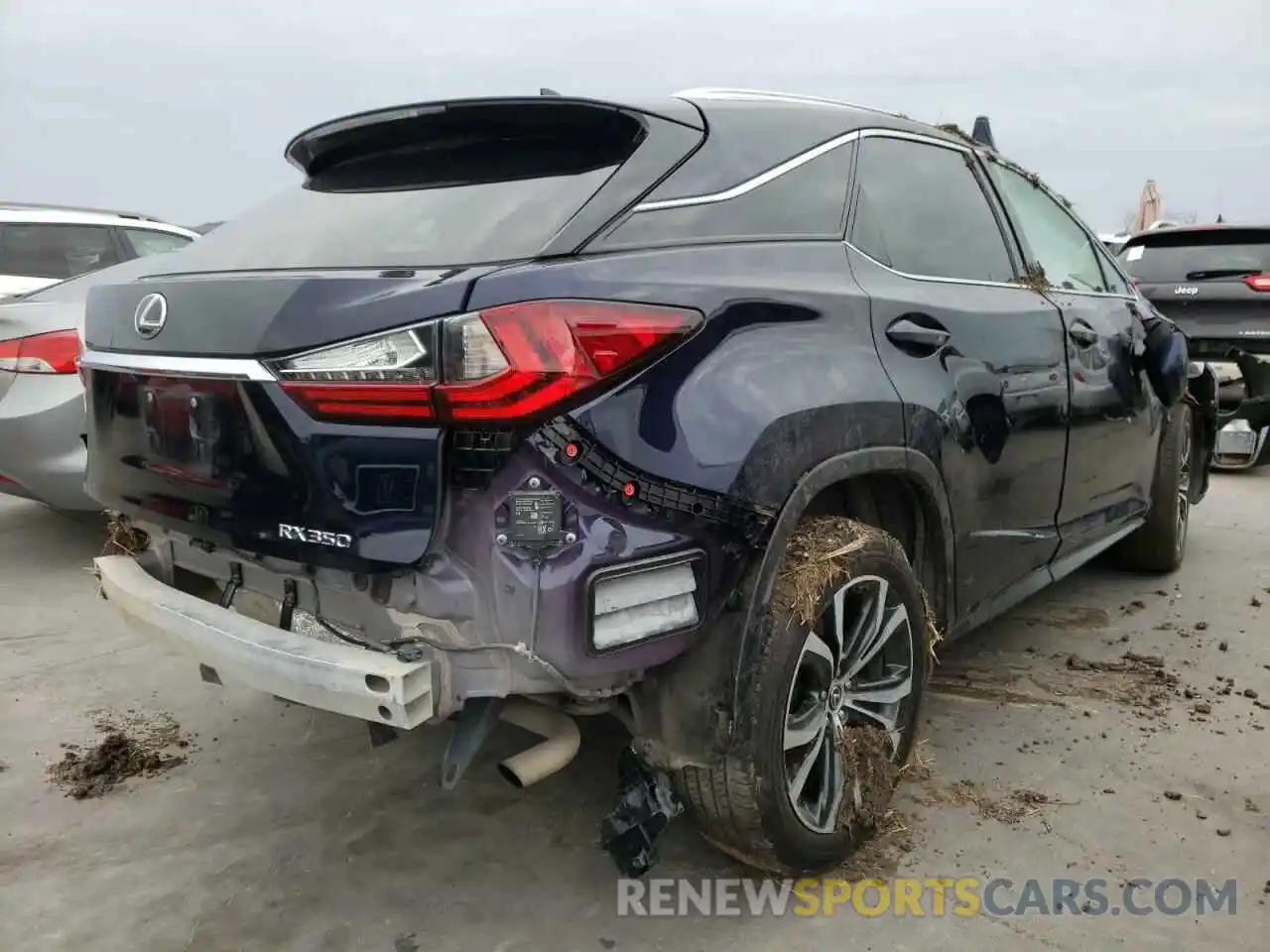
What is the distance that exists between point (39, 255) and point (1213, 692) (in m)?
7.01

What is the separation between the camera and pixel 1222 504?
21.9 ft

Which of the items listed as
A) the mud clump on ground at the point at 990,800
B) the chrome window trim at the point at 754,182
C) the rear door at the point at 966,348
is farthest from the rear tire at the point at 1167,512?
the chrome window trim at the point at 754,182

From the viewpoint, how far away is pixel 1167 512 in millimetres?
4812

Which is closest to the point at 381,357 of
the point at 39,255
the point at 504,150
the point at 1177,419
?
the point at 504,150

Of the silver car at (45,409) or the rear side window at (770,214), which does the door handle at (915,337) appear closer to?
the rear side window at (770,214)

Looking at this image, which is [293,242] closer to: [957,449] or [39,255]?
[957,449]

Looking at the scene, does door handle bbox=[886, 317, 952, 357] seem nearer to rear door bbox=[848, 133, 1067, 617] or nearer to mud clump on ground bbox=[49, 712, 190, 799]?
rear door bbox=[848, 133, 1067, 617]

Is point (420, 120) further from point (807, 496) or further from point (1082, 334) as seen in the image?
point (1082, 334)

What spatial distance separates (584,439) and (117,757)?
2.09m

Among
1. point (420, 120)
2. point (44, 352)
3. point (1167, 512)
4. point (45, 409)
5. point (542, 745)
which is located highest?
point (420, 120)

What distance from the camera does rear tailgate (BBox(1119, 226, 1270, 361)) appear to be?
719 cm

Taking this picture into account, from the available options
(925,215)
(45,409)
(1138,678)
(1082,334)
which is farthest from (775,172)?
(45,409)

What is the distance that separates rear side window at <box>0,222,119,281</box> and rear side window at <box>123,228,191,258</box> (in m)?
0.16

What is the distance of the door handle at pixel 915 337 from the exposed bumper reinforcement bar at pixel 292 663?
56.0 inches
